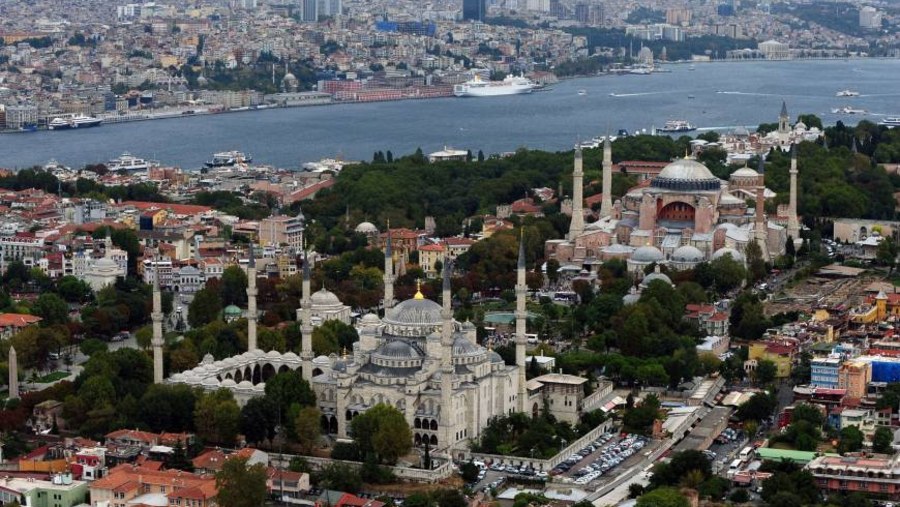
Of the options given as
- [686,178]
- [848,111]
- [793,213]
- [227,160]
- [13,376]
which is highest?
[686,178]

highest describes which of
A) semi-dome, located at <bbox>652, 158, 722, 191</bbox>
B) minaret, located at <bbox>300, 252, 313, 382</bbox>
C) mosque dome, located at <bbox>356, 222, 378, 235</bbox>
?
semi-dome, located at <bbox>652, 158, 722, 191</bbox>

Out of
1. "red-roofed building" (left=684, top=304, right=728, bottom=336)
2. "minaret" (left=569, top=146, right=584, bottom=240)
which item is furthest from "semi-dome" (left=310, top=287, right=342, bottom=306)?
"minaret" (left=569, top=146, right=584, bottom=240)

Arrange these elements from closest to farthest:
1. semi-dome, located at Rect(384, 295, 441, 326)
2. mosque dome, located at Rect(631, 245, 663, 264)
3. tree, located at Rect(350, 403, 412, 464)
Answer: tree, located at Rect(350, 403, 412, 464) → semi-dome, located at Rect(384, 295, 441, 326) → mosque dome, located at Rect(631, 245, 663, 264)

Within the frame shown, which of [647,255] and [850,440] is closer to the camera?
[850,440]

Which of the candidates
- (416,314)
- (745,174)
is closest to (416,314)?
(416,314)

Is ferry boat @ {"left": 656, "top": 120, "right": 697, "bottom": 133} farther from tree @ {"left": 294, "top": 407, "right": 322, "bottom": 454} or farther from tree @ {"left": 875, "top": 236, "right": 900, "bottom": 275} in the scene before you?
tree @ {"left": 294, "top": 407, "right": 322, "bottom": 454}

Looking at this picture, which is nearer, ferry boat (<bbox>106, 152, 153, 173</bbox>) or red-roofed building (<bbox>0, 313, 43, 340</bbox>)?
red-roofed building (<bbox>0, 313, 43, 340</bbox>)

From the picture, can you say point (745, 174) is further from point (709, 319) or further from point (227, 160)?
point (227, 160)
